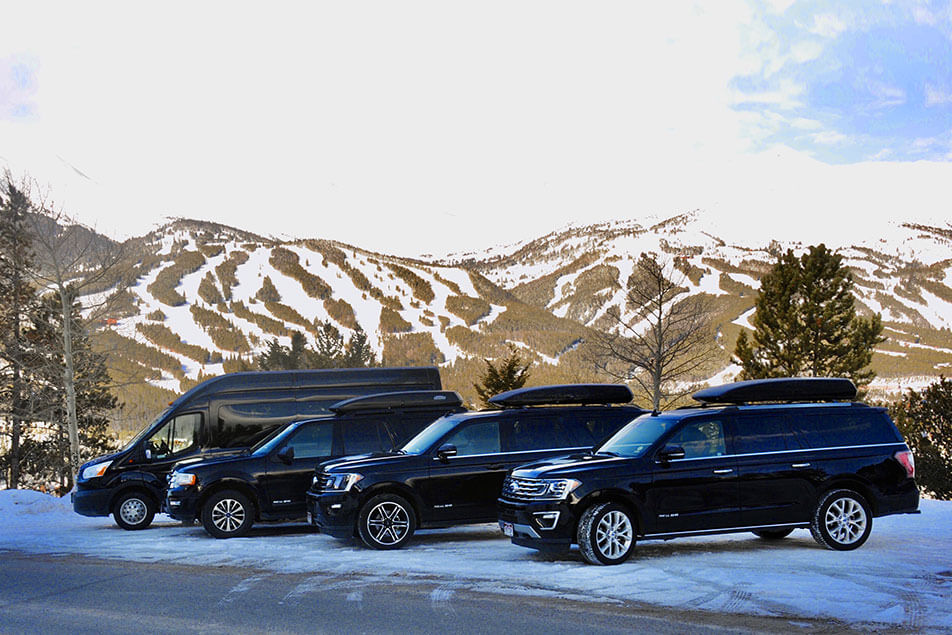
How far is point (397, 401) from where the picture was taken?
14.9 metres

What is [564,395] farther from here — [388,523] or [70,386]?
[70,386]

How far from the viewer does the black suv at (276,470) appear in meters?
14.2

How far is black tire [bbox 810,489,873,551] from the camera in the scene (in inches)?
442

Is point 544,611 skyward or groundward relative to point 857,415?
groundward

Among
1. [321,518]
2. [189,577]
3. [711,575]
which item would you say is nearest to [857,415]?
[711,575]

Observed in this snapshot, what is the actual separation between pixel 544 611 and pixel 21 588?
18.0 feet

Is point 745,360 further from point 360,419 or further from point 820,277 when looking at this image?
point 360,419

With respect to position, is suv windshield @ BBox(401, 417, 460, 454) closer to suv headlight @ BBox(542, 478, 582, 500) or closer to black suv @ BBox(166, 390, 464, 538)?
black suv @ BBox(166, 390, 464, 538)

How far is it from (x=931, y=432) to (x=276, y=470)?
94.7ft

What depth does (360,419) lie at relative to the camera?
1476cm

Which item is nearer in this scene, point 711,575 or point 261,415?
point 711,575

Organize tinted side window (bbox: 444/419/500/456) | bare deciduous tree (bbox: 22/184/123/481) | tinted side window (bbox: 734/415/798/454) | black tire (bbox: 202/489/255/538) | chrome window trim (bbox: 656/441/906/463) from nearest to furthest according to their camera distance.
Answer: chrome window trim (bbox: 656/441/906/463) → tinted side window (bbox: 734/415/798/454) → tinted side window (bbox: 444/419/500/456) → black tire (bbox: 202/489/255/538) → bare deciduous tree (bbox: 22/184/123/481)

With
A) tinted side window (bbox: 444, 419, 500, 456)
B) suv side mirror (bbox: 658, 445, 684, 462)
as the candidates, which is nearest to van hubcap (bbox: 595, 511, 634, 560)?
suv side mirror (bbox: 658, 445, 684, 462)

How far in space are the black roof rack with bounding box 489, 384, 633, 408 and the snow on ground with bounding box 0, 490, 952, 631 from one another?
76.1 inches
